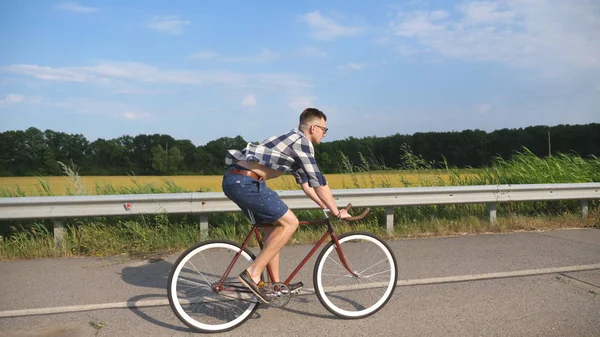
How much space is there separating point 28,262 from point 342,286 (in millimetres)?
4288

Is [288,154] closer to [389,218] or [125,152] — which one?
[389,218]

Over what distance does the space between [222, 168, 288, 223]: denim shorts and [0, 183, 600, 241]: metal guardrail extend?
10.5ft

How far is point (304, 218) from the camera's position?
827 cm

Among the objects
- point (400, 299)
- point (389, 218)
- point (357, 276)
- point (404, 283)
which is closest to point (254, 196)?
point (357, 276)

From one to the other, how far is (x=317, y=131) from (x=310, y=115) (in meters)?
0.15

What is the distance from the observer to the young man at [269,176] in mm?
3779

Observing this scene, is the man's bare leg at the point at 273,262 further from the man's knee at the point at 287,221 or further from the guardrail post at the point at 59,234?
the guardrail post at the point at 59,234

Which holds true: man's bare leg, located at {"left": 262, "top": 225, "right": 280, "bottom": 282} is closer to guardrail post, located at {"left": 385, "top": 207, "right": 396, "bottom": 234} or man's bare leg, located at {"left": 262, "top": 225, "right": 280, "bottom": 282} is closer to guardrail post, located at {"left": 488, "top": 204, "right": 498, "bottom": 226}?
guardrail post, located at {"left": 385, "top": 207, "right": 396, "bottom": 234}

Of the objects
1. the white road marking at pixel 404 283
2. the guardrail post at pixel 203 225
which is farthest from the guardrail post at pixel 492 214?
the guardrail post at pixel 203 225

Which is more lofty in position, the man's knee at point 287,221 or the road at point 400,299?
the man's knee at point 287,221

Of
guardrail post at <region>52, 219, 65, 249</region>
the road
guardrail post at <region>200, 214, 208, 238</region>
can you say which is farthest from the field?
the road

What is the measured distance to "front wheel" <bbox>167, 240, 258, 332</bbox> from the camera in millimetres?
3762

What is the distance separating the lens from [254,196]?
12.5 ft

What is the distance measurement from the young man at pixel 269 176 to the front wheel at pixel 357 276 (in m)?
0.43
